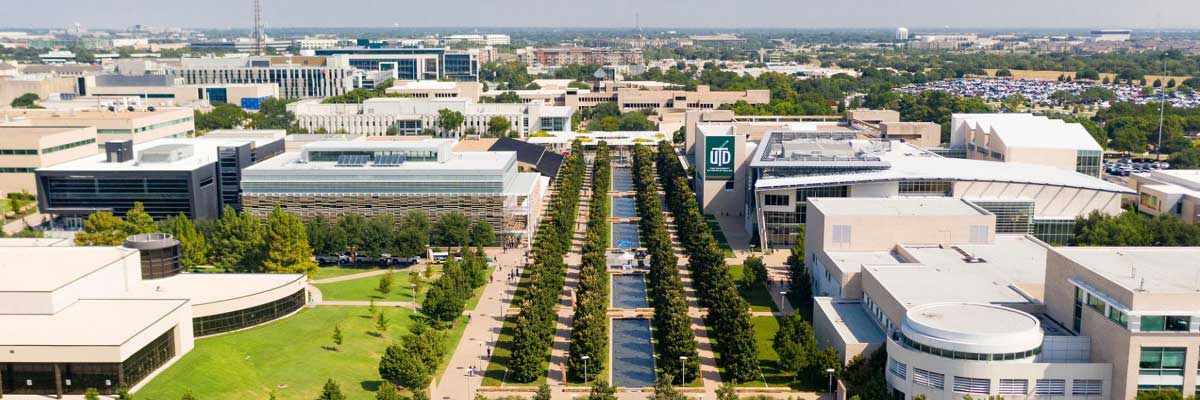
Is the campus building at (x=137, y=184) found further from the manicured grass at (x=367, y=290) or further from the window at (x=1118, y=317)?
the window at (x=1118, y=317)

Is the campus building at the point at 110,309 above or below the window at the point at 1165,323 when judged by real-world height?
below

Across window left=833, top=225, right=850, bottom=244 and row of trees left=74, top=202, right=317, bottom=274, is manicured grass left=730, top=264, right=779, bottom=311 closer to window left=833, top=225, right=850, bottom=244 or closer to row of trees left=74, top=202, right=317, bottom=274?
window left=833, top=225, right=850, bottom=244

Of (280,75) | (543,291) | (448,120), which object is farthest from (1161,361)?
(280,75)

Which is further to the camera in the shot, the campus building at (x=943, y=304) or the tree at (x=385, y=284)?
the tree at (x=385, y=284)

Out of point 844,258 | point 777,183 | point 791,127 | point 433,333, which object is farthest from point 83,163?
point 791,127

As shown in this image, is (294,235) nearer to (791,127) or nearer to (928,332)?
(928,332)

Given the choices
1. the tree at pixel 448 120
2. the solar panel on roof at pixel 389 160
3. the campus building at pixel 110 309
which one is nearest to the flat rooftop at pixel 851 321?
the campus building at pixel 110 309

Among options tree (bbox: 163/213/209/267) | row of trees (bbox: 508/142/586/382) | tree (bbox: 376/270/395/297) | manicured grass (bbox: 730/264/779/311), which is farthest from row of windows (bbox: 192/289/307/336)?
manicured grass (bbox: 730/264/779/311)
